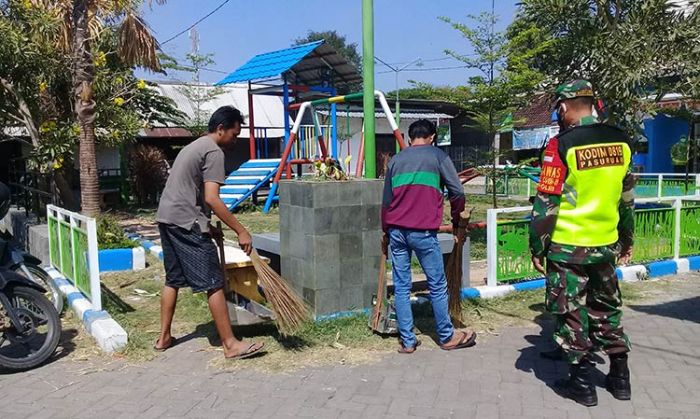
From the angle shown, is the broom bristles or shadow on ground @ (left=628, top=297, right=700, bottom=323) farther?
shadow on ground @ (left=628, top=297, right=700, bottom=323)

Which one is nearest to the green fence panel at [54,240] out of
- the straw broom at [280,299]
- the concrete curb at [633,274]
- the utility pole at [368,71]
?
the straw broom at [280,299]

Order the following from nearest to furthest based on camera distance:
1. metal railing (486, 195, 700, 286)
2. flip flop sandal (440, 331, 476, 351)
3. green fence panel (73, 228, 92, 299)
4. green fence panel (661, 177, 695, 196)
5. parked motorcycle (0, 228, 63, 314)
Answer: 1. flip flop sandal (440, 331, 476, 351)
2. parked motorcycle (0, 228, 63, 314)
3. green fence panel (73, 228, 92, 299)
4. metal railing (486, 195, 700, 286)
5. green fence panel (661, 177, 695, 196)

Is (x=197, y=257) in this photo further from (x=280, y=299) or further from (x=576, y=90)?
(x=576, y=90)

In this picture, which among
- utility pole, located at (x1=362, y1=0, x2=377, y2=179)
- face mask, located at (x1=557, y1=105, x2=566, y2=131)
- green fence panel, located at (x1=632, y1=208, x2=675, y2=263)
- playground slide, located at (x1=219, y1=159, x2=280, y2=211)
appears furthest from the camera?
playground slide, located at (x1=219, y1=159, x2=280, y2=211)

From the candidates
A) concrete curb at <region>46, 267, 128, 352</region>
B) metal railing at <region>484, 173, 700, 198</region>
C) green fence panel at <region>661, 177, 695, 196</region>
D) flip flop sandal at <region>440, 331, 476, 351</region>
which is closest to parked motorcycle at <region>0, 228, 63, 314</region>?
concrete curb at <region>46, 267, 128, 352</region>

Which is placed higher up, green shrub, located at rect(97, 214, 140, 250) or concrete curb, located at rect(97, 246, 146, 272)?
green shrub, located at rect(97, 214, 140, 250)

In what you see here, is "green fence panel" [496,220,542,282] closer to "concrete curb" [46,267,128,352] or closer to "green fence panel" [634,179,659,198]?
"concrete curb" [46,267,128,352]

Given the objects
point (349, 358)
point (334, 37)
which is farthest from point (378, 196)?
point (334, 37)

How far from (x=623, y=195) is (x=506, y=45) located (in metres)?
7.82

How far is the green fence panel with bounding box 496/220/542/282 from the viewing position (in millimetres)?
6242

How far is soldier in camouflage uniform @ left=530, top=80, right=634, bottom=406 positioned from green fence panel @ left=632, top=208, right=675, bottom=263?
3776 mm

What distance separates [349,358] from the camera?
446 cm

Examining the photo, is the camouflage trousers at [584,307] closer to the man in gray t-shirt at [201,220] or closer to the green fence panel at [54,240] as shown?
the man in gray t-shirt at [201,220]

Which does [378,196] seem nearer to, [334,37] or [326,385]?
[326,385]
